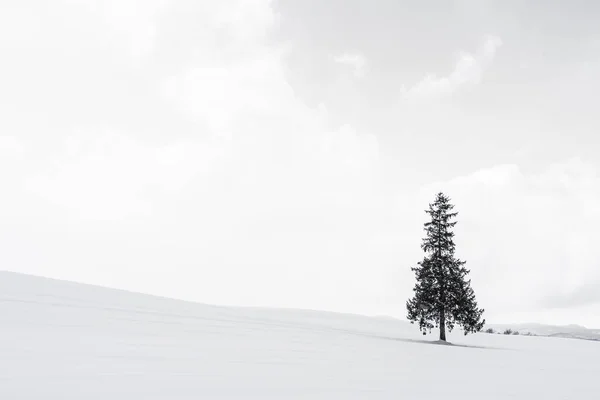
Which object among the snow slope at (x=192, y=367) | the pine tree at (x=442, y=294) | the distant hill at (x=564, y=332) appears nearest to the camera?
the snow slope at (x=192, y=367)

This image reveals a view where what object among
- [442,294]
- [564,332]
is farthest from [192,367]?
[564,332]

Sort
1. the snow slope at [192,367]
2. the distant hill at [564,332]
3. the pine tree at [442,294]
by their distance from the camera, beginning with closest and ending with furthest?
the snow slope at [192,367] < the pine tree at [442,294] < the distant hill at [564,332]

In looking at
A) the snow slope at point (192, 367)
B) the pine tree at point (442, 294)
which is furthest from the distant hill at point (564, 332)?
the snow slope at point (192, 367)

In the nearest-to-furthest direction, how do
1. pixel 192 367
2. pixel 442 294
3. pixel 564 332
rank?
pixel 192 367
pixel 442 294
pixel 564 332

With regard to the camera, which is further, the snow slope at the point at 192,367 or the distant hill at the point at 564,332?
the distant hill at the point at 564,332

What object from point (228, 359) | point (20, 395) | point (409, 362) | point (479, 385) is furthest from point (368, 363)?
point (20, 395)

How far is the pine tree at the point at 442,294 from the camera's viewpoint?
32438 mm

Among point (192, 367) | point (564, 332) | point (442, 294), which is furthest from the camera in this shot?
point (564, 332)

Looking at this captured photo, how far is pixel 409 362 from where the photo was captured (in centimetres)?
1562

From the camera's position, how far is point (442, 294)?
32688mm

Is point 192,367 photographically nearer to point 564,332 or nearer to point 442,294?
point 442,294

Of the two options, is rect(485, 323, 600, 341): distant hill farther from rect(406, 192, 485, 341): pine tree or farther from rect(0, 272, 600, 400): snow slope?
rect(0, 272, 600, 400): snow slope

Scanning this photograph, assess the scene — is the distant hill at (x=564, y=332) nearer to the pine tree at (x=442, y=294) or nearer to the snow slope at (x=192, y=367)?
the pine tree at (x=442, y=294)

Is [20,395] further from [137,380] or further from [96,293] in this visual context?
[96,293]
